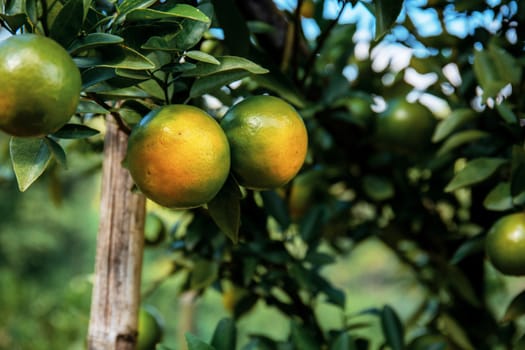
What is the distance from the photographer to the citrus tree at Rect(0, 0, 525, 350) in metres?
0.48

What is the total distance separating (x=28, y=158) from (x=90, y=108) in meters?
0.06

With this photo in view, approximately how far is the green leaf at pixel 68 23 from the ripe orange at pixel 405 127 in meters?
0.64

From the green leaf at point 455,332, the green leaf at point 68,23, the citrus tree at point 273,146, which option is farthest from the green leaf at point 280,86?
the green leaf at point 455,332

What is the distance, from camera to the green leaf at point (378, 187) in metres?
1.03

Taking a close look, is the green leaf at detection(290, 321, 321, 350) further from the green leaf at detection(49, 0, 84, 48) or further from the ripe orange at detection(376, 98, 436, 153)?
the green leaf at detection(49, 0, 84, 48)

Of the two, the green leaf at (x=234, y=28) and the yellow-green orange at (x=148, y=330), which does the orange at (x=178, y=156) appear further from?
the yellow-green orange at (x=148, y=330)

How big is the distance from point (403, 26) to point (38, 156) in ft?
2.38

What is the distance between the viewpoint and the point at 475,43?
0.96 meters

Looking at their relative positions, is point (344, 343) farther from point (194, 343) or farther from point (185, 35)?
point (185, 35)

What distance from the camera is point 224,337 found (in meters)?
0.74

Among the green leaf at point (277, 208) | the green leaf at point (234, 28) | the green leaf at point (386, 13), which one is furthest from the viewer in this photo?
the green leaf at point (277, 208)

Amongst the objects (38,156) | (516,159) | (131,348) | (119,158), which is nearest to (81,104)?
(38,156)

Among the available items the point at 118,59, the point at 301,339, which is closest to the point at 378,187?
the point at 301,339

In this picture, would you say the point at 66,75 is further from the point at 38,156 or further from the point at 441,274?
the point at 441,274
